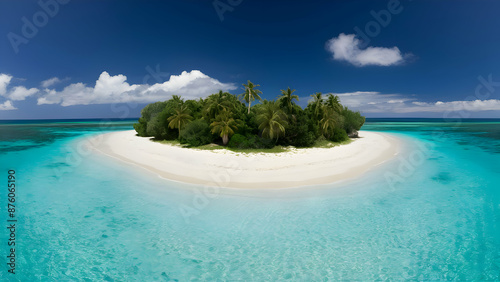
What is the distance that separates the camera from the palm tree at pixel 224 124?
105ft

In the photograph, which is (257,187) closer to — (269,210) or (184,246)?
(269,210)

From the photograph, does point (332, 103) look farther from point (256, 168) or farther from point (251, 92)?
point (256, 168)

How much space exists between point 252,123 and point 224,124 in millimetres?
4838

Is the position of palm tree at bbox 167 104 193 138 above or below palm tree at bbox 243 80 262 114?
below

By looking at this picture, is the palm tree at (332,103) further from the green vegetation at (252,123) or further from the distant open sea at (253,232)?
the distant open sea at (253,232)

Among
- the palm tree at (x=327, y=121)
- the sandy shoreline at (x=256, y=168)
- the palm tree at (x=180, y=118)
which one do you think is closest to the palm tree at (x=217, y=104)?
the palm tree at (x=180, y=118)

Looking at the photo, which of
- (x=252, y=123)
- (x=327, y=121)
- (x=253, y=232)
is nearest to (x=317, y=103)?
(x=327, y=121)

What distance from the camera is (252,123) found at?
35.2m

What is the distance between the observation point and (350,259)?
8414mm

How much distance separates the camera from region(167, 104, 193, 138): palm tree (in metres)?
38.5

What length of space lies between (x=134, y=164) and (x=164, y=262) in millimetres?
17791

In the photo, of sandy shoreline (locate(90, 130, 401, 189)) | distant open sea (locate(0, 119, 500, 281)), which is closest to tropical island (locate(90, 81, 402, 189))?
sandy shoreline (locate(90, 130, 401, 189))

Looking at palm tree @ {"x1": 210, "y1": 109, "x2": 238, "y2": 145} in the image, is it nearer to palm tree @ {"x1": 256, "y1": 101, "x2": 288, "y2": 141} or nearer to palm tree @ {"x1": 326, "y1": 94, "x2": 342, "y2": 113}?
palm tree @ {"x1": 256, "y1": 101, "x2": 288, "y2": 141}

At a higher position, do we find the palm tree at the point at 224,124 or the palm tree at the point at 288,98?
the palm tree at the point at 288,98
